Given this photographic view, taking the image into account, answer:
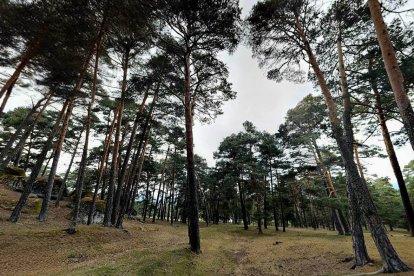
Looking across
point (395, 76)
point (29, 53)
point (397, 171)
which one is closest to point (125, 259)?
point (395, 76)

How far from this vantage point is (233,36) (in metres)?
10.4

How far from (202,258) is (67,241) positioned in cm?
606

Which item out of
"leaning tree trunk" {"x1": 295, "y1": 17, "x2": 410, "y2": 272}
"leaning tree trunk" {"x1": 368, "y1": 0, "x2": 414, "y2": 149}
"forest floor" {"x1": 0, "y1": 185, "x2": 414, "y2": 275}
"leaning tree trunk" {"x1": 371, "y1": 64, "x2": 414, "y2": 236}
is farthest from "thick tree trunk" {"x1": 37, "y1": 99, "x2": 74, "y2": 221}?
"leaning tree trunk" {"x1": 371, "y1": 64, "x2": 414, "y2": 236}

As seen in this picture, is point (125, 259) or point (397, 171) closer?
point (125, 259)

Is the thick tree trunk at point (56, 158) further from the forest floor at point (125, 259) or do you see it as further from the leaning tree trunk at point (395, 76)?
the leaning tree trunk at point (395, 76)

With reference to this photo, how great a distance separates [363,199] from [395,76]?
11.3 feet

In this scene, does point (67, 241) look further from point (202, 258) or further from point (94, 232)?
point (202, 258)

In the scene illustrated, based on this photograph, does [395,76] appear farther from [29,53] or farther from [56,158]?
[56,158]

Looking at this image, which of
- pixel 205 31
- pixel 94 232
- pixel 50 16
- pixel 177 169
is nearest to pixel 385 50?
pixel 205 31

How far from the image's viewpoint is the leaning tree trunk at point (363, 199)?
5395mm

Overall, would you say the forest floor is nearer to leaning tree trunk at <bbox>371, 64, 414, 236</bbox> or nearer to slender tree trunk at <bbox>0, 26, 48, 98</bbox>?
leaning tree trunk at <bbox>371, 64, 414, 236</bbox>

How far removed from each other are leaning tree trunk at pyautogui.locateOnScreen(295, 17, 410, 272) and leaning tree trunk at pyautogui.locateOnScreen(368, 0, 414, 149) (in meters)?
2.35

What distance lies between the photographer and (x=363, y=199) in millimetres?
6234

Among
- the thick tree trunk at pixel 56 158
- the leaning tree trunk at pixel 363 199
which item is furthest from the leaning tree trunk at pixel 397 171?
the thick tree trunk at pixel 56 158
